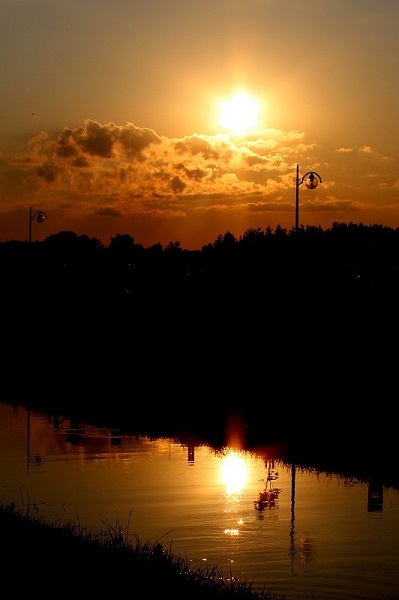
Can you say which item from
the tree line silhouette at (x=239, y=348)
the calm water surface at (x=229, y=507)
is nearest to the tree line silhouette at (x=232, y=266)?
the tree line silhouette at (x=239, y=348)

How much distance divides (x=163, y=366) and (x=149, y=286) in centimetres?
4533

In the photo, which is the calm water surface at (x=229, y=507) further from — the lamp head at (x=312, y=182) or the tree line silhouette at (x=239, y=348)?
the lamp head at (x=312, y=182)

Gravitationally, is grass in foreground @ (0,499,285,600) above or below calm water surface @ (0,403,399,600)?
above

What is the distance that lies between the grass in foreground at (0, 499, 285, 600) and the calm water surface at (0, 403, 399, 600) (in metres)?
0.85

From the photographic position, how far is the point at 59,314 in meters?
87.6

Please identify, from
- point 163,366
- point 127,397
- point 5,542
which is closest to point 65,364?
point 163,366

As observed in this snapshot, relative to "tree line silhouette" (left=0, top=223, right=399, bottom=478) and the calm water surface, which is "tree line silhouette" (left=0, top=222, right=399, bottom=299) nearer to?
"tree line silhouette" (left=0, top=223, right=399, bottom=478)

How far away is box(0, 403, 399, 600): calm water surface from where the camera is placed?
1299 centimetres

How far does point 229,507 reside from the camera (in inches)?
664

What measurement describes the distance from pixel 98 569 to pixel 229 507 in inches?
223

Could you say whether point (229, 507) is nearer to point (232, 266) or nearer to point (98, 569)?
point (98, 569)

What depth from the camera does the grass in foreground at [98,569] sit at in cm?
1076

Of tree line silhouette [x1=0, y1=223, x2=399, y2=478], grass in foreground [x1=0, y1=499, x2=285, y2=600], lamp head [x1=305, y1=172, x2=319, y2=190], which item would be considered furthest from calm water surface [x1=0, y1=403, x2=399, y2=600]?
lamp head [x1=305, y1=172, x2=319, y2=190]

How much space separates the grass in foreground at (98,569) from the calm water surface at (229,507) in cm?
85
